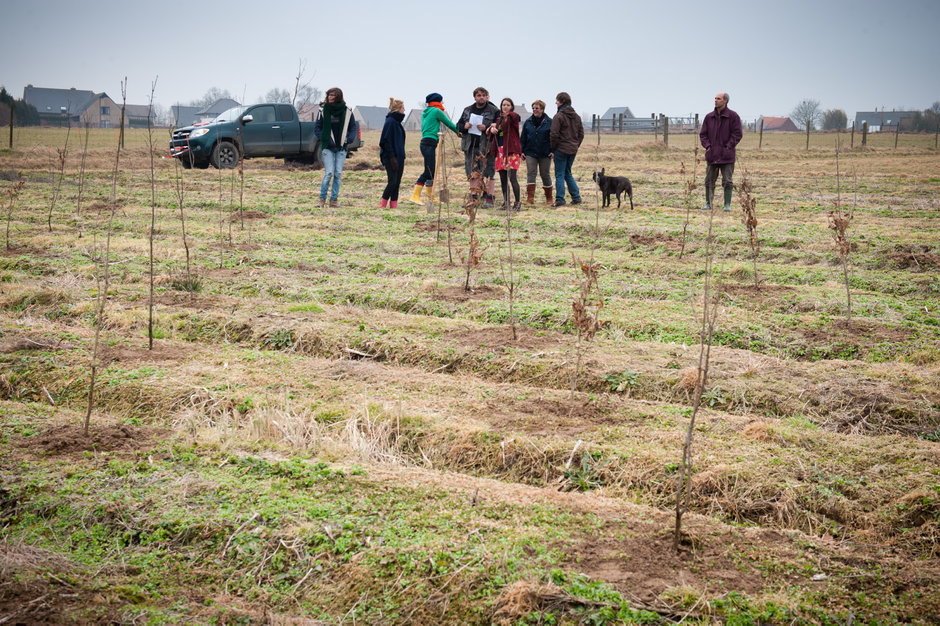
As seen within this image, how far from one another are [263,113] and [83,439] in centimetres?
1874

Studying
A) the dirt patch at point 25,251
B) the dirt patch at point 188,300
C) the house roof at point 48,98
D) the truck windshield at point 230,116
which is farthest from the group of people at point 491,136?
the house roof at point 48,98

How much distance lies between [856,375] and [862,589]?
2678 mm

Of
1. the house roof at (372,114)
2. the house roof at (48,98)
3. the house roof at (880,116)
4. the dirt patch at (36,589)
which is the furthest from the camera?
the house roof at (372,114)

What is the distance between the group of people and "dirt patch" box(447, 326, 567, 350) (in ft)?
20.9

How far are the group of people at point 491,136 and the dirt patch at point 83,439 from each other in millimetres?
8789

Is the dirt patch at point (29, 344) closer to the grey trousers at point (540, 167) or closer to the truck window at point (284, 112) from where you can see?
the grey trousers at point (540, 167)

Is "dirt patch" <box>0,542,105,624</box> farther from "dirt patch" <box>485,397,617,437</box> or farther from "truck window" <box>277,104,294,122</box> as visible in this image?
"truck window" <box>277,104,294,122</box>

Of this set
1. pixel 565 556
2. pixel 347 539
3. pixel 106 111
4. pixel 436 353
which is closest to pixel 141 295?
pixel 436 353

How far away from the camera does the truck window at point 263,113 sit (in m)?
21.1

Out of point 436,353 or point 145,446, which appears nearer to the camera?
point 145,446

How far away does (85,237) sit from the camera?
1032 cm

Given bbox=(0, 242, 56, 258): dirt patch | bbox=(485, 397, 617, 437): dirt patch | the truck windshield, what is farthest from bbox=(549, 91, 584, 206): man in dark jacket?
the truck windshield

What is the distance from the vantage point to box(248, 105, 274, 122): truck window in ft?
69.4

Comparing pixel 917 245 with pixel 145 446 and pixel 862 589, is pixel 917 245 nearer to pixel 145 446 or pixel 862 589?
pixel 862 589
